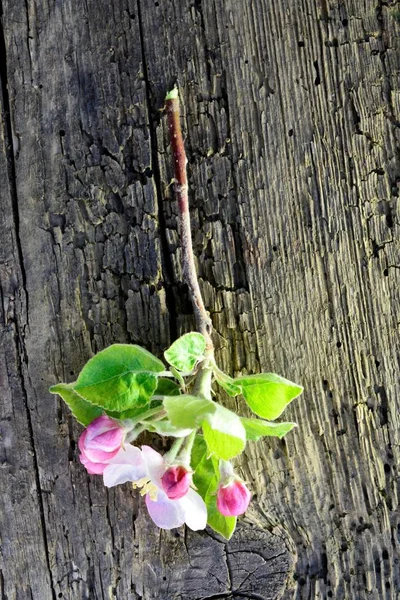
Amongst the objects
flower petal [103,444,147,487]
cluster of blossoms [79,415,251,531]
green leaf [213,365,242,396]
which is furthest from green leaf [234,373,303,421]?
flower petal [103,444,147,487]

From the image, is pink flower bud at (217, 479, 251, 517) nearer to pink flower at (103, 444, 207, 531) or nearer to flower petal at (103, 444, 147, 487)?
pink flower at (103, 444, 207, 531)

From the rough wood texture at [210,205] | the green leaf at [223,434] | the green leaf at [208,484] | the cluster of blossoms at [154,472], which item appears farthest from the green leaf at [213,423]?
the rough wood texture at [210,205]

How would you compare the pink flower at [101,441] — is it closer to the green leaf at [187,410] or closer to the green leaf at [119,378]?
the green leaf at [119,378]

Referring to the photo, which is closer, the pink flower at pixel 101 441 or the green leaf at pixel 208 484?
the pink flower at pixel 101 441

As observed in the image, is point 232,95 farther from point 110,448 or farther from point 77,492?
point 77,492

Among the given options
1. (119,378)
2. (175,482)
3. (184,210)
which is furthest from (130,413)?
(184,210)

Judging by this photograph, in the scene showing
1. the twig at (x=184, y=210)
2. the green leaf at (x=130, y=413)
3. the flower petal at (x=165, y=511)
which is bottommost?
the flower petal at (x=165, y=511)

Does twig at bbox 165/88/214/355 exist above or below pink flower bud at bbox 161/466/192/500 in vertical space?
above
